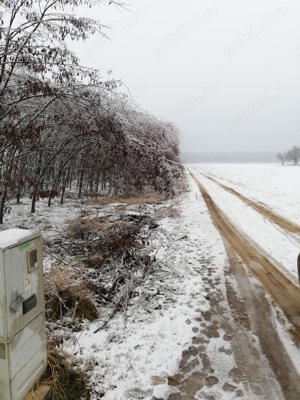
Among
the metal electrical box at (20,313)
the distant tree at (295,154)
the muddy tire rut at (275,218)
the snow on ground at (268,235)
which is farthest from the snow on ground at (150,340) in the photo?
the distant tree at (295,154)

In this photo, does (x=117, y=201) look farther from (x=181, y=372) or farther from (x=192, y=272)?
(x=181, y=372)

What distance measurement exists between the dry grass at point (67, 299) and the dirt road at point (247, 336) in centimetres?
190

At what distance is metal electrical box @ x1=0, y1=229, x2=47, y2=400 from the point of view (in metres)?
2.58

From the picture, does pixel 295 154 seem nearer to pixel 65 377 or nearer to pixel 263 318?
pixel 263 318

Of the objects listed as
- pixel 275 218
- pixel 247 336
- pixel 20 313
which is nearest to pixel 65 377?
pixel 20 313

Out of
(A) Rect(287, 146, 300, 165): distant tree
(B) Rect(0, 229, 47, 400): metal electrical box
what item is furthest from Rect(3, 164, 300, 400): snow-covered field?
(A) Rect(287, 146, 300, 165): distant tree

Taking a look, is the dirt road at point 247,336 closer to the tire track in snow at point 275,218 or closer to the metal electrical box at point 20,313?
the metal electrical box at point 20,313

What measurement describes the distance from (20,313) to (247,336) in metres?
3.32

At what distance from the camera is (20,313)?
109 inches

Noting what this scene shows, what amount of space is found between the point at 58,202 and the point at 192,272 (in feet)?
46.1

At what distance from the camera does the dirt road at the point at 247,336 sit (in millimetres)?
3492

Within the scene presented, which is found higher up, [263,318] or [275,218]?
[275,218]

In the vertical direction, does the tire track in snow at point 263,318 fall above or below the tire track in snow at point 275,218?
below

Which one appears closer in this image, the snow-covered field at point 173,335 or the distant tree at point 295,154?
the snow-covered field at point 173,335
